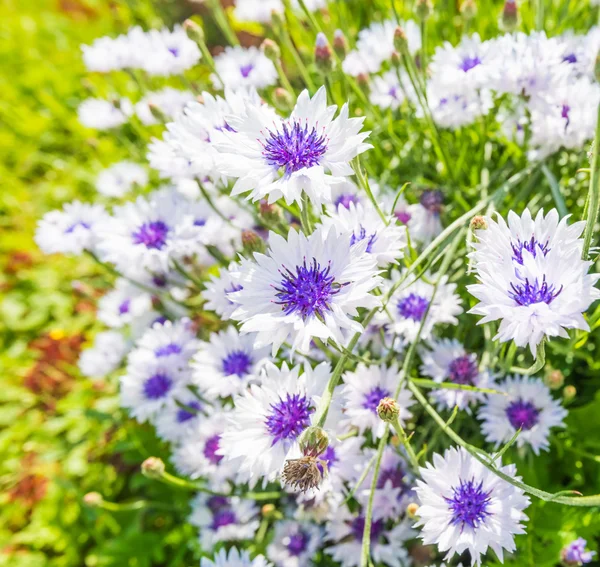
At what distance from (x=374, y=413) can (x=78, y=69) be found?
9.90 ft

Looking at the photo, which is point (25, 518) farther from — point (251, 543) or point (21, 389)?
point (251, 543)

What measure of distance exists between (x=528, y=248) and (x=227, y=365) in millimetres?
700

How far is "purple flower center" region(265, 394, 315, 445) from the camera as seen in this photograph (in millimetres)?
1003

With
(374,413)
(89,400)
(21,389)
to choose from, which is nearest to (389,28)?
(374,413)

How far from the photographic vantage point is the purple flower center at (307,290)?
3.00 ft

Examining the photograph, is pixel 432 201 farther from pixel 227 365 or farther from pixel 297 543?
pixel 297 543

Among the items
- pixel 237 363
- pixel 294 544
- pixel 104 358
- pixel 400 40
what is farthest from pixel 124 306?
pixel 400 40

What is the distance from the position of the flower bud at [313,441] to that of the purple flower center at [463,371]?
0.46m

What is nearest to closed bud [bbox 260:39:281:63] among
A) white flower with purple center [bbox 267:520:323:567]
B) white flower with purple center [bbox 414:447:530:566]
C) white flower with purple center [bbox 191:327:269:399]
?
white flower with purple center [bbox 191:327:269:399]

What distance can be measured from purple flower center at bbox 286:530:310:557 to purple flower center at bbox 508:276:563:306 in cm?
82

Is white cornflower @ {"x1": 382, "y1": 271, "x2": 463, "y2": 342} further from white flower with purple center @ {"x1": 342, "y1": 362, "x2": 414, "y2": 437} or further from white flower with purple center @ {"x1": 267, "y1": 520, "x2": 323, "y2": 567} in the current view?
white flower with purple center @ {"x1": 267, "y1": 520, "x2": 323, "y2": 567}

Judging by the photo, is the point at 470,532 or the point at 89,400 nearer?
the point at 470,532

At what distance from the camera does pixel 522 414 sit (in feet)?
3.93

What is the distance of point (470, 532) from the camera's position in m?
0.97
